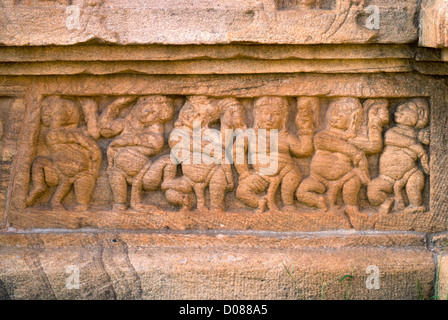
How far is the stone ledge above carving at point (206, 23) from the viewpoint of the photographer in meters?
3.09

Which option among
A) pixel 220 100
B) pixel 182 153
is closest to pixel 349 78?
pixel 220 100

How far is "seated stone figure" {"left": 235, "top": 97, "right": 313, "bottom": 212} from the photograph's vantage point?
3320 mm

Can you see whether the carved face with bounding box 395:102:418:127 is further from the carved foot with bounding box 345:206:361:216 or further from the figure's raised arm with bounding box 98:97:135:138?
the figure's raised arm with bounding box 98:97:135:138

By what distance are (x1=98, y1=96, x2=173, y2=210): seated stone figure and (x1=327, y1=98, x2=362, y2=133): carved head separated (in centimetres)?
102

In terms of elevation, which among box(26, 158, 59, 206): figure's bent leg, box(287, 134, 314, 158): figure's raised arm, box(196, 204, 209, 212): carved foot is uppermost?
box(287, 134, 314, 158): figure's raised arm

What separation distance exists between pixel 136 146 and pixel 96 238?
63cm

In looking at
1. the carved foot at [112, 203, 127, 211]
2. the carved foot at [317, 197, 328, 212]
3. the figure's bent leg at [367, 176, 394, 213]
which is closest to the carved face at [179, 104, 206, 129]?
the carved foot at [112, 203, 127, 211]

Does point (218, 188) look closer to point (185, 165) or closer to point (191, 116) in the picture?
point (185, 165)

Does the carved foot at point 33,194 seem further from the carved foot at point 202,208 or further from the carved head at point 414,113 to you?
the carved head at point 414,113

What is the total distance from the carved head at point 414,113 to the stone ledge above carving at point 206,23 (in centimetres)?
42

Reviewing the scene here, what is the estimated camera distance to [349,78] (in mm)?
3297

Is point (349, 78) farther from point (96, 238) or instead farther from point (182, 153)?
point (96, 238)

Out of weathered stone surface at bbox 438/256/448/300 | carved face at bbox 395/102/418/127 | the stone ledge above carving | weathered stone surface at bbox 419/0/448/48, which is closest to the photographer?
A: weathered stone surface at bbox 419/0/448/48

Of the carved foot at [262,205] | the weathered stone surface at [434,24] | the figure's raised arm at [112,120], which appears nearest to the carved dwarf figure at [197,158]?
the carved foot at [262,205]
